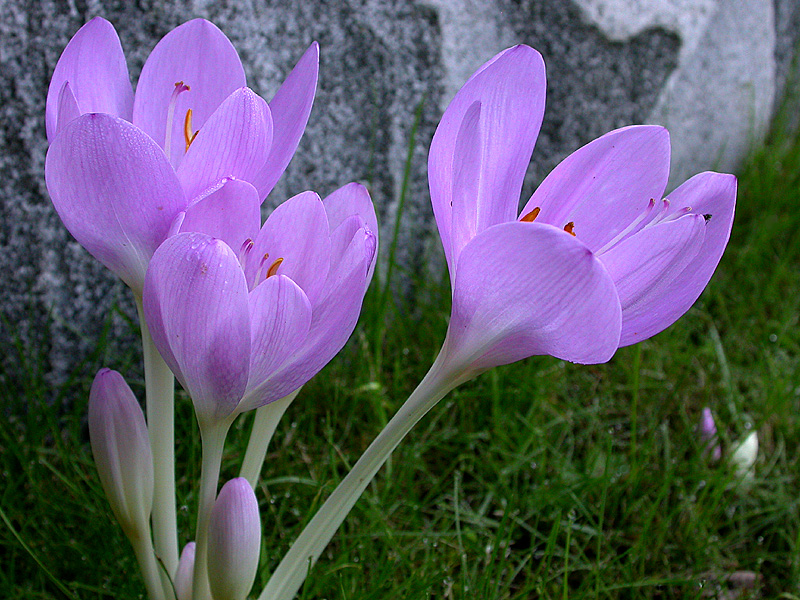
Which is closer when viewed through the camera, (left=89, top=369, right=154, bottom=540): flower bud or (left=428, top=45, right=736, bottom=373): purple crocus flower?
(left=428, top=45, right=736, bottom=373): purple crocus flower

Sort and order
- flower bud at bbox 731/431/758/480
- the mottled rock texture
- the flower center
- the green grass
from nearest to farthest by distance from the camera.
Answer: the flower center
the green grass
the mottled rock texture
flower bud at bbox 731/431/758/480

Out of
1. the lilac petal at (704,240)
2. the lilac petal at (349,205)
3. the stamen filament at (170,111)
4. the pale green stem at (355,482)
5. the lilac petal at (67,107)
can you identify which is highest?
the lilac petal at (67,107)

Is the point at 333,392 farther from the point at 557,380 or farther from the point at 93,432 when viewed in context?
the point at 93,432

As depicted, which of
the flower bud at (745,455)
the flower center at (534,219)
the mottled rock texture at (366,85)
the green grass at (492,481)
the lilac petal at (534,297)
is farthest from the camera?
the flower bud at (745,455)

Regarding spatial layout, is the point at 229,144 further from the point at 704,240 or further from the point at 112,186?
the point at 704,240

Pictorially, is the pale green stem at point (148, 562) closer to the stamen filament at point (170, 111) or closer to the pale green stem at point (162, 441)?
the pale green stem at point (162, 441)

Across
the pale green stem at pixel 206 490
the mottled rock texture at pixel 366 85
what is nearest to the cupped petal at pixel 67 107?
the pale green stem at pixel 206 490

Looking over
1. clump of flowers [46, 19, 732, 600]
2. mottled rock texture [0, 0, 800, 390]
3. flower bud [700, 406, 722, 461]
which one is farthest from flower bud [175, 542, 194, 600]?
flower bud [700, 406, 722, 461]

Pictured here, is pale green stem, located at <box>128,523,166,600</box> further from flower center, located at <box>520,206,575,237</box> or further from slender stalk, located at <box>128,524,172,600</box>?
flower center, located at <box>520,206,575,237</box>

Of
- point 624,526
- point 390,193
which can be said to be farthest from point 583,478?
point 390,193
